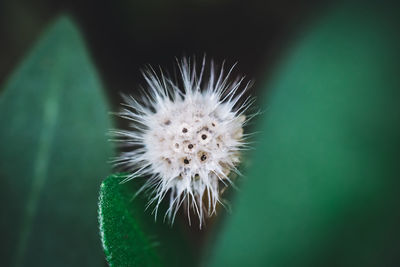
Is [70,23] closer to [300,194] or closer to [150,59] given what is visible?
[150,59]

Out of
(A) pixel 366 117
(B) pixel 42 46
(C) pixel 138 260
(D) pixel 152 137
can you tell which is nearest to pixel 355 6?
(A) pixel 366 117

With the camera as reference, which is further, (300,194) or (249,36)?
(249,36)

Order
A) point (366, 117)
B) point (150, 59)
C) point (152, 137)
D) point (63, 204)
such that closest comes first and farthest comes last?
1. point (366, 117)
2. point (152, 137)
3. point (63, 204)
4. point (150, 59)

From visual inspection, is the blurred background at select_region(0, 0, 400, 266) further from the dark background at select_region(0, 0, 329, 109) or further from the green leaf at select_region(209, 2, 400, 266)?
the dark background at select_region(0, 0, 329, 109)

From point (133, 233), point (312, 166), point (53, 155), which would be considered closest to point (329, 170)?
point (312, 166)

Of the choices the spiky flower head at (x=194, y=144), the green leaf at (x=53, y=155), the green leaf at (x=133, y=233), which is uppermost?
the green leaf at (x=53, y=155)

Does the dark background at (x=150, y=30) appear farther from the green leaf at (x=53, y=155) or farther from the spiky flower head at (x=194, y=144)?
the spiky flower head at (x=194, y=144)

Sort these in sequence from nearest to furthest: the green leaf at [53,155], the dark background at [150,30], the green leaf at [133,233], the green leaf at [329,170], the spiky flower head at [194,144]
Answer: the green leaf at [329,170] → the green leaf at [133,233] → the spiky flower head at [194,144] → the green leaf at [53,155] → the dark background at [150,30]

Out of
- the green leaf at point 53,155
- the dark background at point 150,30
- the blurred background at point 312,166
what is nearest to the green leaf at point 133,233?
the blurred background at point 312,166
